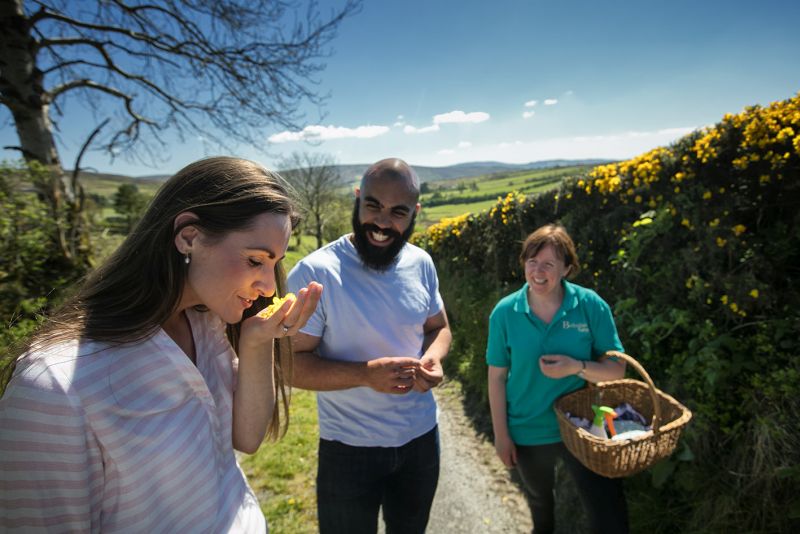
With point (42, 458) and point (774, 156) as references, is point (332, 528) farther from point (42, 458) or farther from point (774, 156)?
point (774, 156)

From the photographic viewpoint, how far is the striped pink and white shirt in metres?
0.74

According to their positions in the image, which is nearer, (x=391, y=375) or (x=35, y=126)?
(x=391, y=375)

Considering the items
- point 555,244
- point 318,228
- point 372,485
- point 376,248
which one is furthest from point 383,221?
point 318,228

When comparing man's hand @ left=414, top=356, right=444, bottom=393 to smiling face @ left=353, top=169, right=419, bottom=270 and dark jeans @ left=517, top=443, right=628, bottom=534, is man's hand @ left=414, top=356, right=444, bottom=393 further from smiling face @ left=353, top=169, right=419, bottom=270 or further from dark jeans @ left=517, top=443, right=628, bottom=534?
dark jeans @ left=517, top=443, right=628, bottom=534

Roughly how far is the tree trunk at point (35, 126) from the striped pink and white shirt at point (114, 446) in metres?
3.95

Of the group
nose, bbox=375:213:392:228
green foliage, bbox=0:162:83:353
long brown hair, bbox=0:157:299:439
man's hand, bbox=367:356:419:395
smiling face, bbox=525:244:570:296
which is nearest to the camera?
long brown hair, bbox=0:157:299:439

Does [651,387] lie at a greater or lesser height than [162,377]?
lesser

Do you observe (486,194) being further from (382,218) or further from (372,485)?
(372,485)

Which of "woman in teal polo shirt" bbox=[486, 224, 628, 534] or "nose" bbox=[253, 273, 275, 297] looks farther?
"woman in teal polo shirt" bbox=[486, 224, 628, 534]

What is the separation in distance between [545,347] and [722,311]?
147cm

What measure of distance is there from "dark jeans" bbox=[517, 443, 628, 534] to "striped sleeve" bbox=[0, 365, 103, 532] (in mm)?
2360

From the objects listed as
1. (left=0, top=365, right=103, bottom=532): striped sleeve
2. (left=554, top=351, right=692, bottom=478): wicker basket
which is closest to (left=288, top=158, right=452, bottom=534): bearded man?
(left=554, top=351, right=692, bottom=478): wicker basket

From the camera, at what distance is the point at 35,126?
3.82 meters

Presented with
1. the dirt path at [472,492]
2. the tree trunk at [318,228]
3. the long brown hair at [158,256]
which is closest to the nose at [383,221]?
the long brown hair at [158,256]
